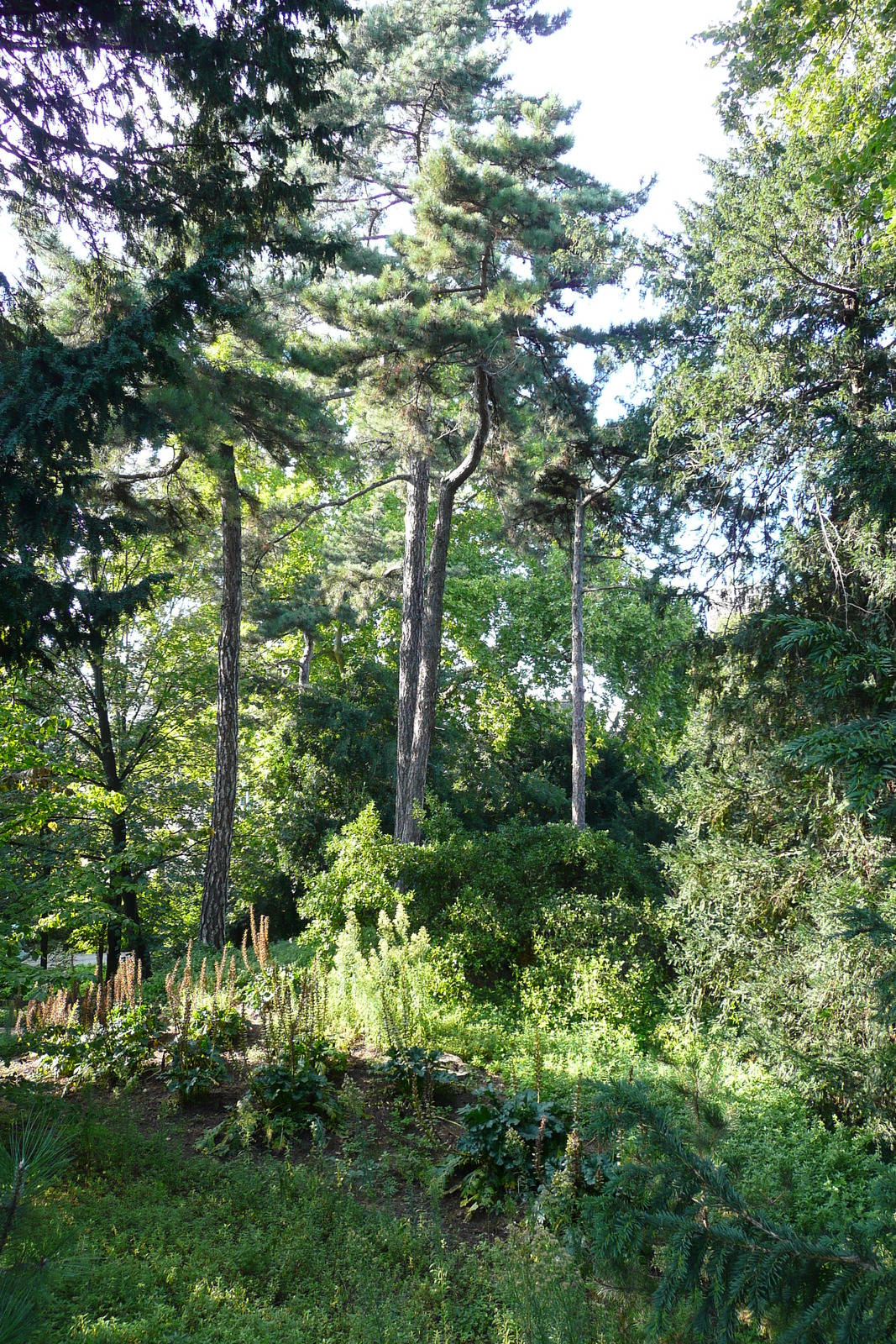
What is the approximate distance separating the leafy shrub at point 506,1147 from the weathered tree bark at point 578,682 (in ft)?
24.3

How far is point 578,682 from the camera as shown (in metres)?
12.7

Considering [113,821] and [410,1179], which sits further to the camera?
[113,821]

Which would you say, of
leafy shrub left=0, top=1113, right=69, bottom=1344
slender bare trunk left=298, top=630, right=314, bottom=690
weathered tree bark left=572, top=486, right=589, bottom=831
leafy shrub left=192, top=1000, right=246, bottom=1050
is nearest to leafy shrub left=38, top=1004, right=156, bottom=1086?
leafy shrub left=192, top=1000, right=246, bottom=1050

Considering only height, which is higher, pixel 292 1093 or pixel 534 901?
pixel 534 901

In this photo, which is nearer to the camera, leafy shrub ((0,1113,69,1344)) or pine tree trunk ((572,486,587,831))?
leafy shrub ((0,1113,69,1344))

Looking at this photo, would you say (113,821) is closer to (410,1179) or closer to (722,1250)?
(410,1179)

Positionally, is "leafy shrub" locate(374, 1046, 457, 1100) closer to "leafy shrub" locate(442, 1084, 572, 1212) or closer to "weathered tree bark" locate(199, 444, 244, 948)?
"leafy shrub" locate(442, 1084, 572, 1212)

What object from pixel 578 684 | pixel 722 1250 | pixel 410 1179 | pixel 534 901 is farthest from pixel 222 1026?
pixel 578 684

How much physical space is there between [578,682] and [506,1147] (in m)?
8.78

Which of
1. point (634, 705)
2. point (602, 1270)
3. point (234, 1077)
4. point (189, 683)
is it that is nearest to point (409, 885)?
point (234, 1077)

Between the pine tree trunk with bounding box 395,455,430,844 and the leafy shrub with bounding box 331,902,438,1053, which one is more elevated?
the pine tree trunk with bounding box 395,455,430,844

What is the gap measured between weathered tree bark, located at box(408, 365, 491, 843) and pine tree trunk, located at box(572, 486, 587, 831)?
6.59 ft

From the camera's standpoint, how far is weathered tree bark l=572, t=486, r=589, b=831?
12398 millimetres

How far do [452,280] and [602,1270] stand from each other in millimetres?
11224
